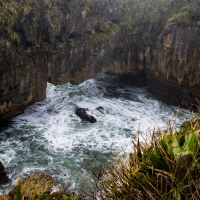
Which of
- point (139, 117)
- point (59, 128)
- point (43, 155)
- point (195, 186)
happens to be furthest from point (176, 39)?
point (195, 186)

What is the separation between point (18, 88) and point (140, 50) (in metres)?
11.5

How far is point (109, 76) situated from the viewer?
27.0m

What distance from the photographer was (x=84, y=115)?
18.2 metres

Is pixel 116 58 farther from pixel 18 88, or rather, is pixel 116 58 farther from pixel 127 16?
pixel 18 88

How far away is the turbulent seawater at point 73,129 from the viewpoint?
42.8 feet

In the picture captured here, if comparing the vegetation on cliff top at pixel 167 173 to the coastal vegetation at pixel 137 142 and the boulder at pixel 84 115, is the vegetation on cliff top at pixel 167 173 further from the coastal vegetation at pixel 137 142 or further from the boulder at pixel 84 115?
the boulder at pixel 84 115

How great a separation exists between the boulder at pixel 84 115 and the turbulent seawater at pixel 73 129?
0.31 metres

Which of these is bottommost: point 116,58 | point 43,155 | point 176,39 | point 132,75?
point 43,155

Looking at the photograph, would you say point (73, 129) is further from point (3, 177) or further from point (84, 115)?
point (3, 177)

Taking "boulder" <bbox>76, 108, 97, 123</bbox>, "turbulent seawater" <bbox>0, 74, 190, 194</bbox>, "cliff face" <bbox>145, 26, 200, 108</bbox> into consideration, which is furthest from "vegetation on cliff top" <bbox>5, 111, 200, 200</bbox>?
"cliff face" <bbox>145, 26, 200, 108</bbox>

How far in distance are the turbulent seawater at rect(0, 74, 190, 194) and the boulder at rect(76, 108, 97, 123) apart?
0.31m

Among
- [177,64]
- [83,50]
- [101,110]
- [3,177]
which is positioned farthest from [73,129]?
[177,64]

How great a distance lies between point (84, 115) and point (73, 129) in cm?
171

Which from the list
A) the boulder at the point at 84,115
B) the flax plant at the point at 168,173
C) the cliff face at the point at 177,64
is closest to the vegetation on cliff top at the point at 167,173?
the flax plant at the point at 168,173
